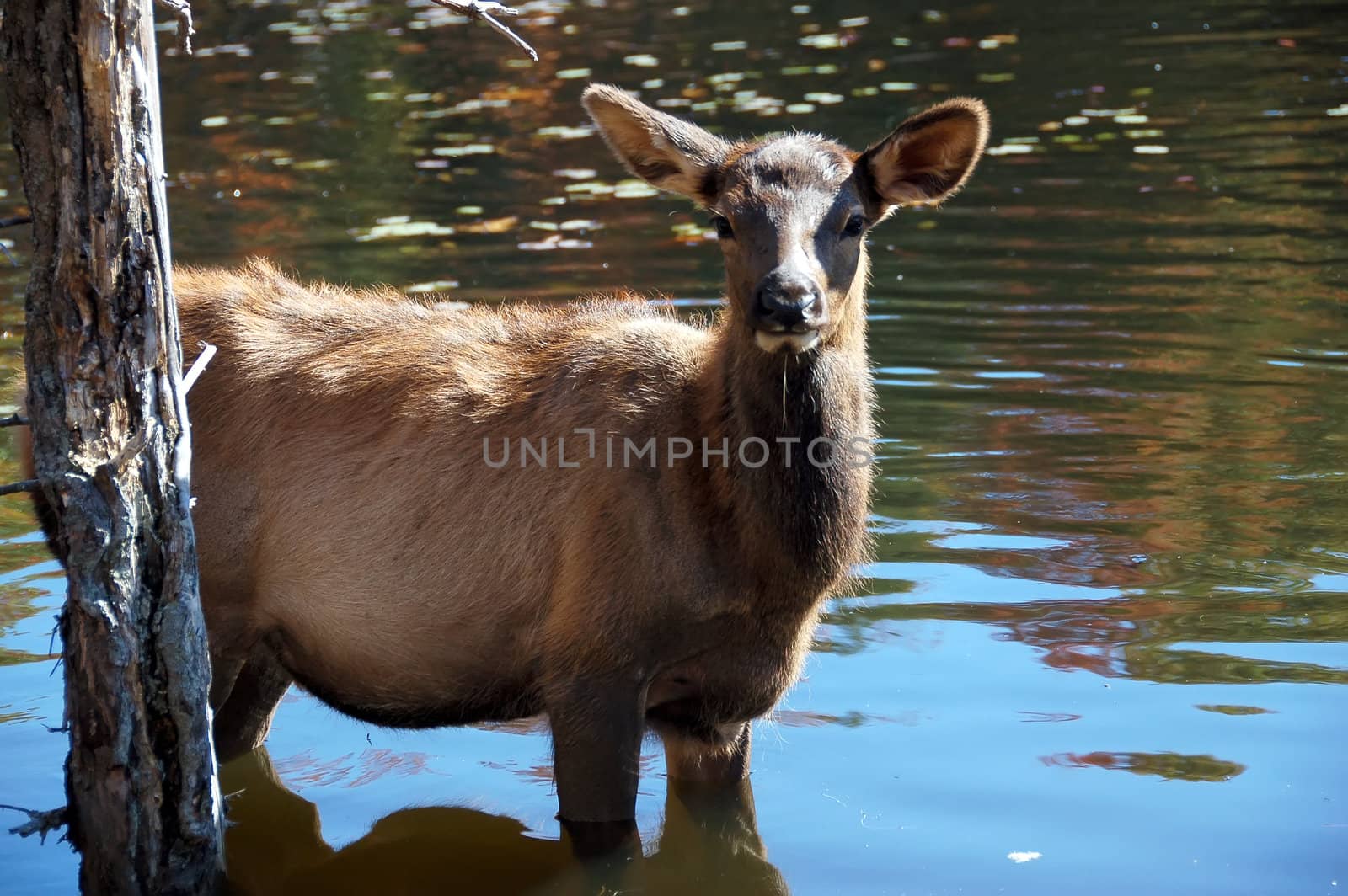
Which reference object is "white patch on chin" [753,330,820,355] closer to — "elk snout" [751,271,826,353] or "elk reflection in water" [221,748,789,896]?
"elk snout" [751,271,826,353]

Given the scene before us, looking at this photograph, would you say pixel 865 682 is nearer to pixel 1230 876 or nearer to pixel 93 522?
pixel 1230 876

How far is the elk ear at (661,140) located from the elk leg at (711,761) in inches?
71.8

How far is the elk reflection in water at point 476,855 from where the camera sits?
200 inches

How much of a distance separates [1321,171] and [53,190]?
37.2 ft

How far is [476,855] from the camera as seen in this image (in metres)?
5.34

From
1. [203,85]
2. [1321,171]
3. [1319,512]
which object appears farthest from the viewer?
[203,85]

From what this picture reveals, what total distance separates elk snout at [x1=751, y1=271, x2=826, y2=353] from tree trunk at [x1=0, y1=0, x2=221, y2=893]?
1.64 metres

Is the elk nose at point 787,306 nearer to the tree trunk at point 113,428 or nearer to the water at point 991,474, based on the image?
the tree trunk at point 113,428

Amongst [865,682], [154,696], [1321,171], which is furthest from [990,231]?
[154,696]

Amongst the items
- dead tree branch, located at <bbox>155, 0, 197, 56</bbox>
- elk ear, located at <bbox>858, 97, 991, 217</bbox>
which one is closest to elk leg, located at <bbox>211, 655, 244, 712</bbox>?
dead tree branch, located at <bbox>155, 0, 197, 56</bbox>

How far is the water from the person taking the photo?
5238 millimetres

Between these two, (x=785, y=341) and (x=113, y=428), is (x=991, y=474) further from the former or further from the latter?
(x=113, y=428)

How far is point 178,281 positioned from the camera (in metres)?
5.75

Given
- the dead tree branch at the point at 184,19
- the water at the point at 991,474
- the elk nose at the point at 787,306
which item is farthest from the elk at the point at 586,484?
the dead tree branch at the point at 184,19
